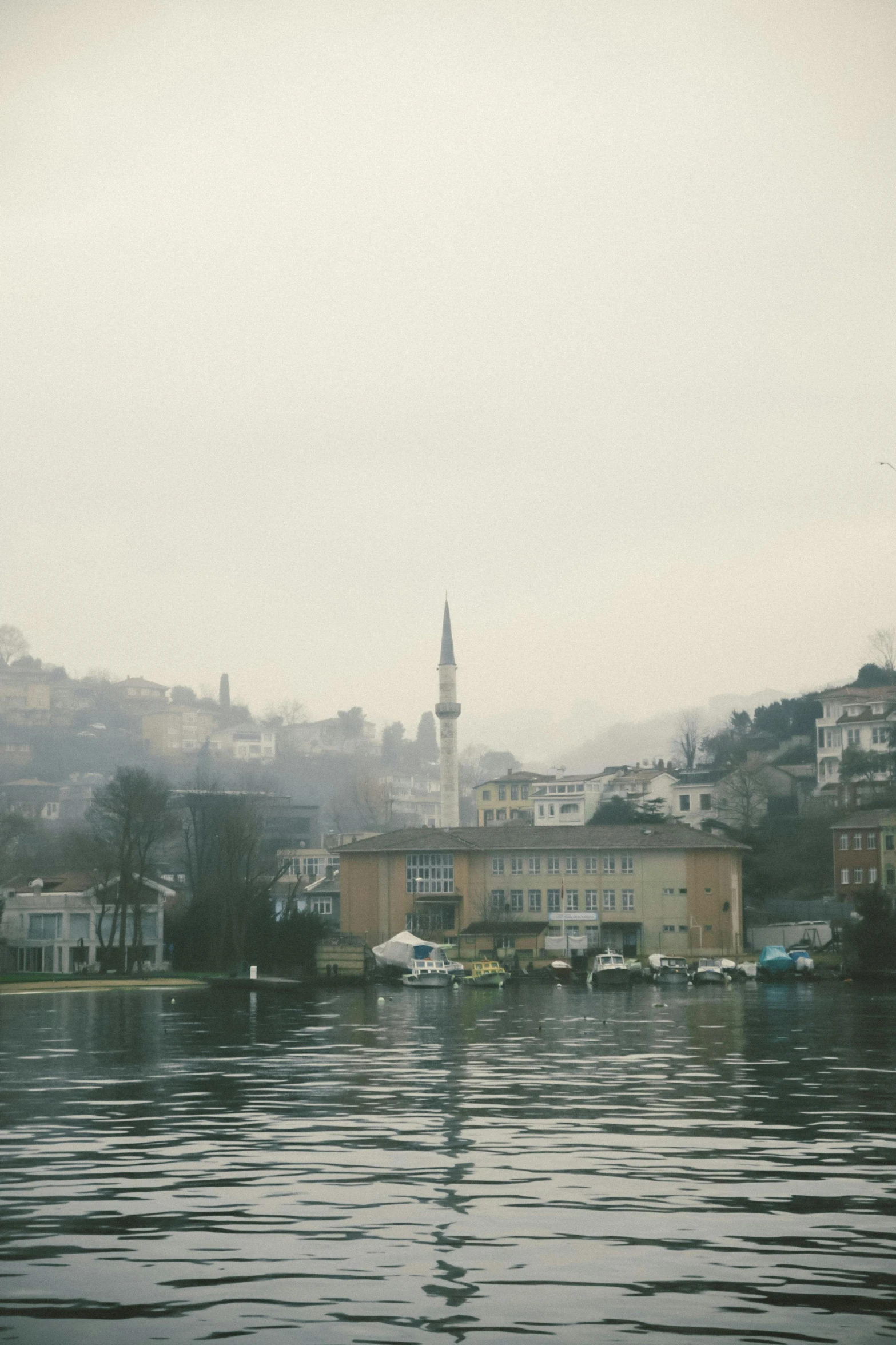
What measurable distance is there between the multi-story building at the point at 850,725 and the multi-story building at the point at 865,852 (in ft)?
54.5

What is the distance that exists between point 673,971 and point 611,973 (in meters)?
5.94

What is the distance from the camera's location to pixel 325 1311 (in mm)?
12328

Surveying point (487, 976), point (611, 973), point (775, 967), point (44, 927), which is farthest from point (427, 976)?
point (44, 927)

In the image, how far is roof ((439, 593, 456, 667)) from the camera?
571 ft

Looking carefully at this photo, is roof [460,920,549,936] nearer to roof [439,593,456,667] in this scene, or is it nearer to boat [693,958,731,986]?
boat [693,958,731,986]

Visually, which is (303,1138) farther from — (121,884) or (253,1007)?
(121,884)

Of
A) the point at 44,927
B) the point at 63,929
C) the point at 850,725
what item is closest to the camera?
the point at 63,929

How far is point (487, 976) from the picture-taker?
3398 inches

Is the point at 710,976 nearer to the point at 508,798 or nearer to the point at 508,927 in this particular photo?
the point at 508,927

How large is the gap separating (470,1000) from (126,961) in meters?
30.0

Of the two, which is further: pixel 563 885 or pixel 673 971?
pixel 563 885

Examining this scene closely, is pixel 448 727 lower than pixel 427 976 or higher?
higher

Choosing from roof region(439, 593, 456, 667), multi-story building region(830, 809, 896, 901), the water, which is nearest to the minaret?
roof region(439, 593, 456, 667)

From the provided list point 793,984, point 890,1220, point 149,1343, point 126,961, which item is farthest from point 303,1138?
point 126,961
